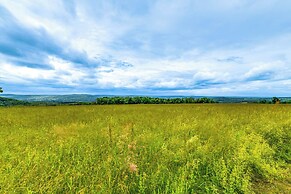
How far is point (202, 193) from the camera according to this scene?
3.62m

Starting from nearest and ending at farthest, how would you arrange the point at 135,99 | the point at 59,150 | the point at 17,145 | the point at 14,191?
1. the point at 14,191
2. the point at 59,150
3. the point at 17,145
4. the point at 135,99

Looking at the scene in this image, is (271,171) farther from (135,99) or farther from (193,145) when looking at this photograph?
(135,99)

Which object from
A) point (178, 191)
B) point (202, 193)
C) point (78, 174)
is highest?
point (78, 174)

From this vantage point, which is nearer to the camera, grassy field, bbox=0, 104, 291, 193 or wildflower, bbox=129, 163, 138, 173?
grassy field, bbox=0, 104, 291, 193

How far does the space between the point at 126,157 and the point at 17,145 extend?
2.86m

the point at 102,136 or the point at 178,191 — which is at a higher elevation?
the point at 102,136

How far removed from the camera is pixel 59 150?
4.36 metres

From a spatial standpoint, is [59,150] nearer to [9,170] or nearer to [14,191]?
[9,170]

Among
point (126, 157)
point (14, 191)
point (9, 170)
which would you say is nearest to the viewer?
point (14, 191)

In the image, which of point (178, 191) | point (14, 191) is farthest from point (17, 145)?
point (178, 191)

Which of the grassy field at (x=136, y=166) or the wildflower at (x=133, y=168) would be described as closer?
the grassy field at (x=136, y=166)

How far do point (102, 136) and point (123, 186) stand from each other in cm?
246

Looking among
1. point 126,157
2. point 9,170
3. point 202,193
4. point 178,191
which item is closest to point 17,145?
point 9,170

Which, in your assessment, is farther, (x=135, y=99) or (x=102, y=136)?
(x=135, y=99)
